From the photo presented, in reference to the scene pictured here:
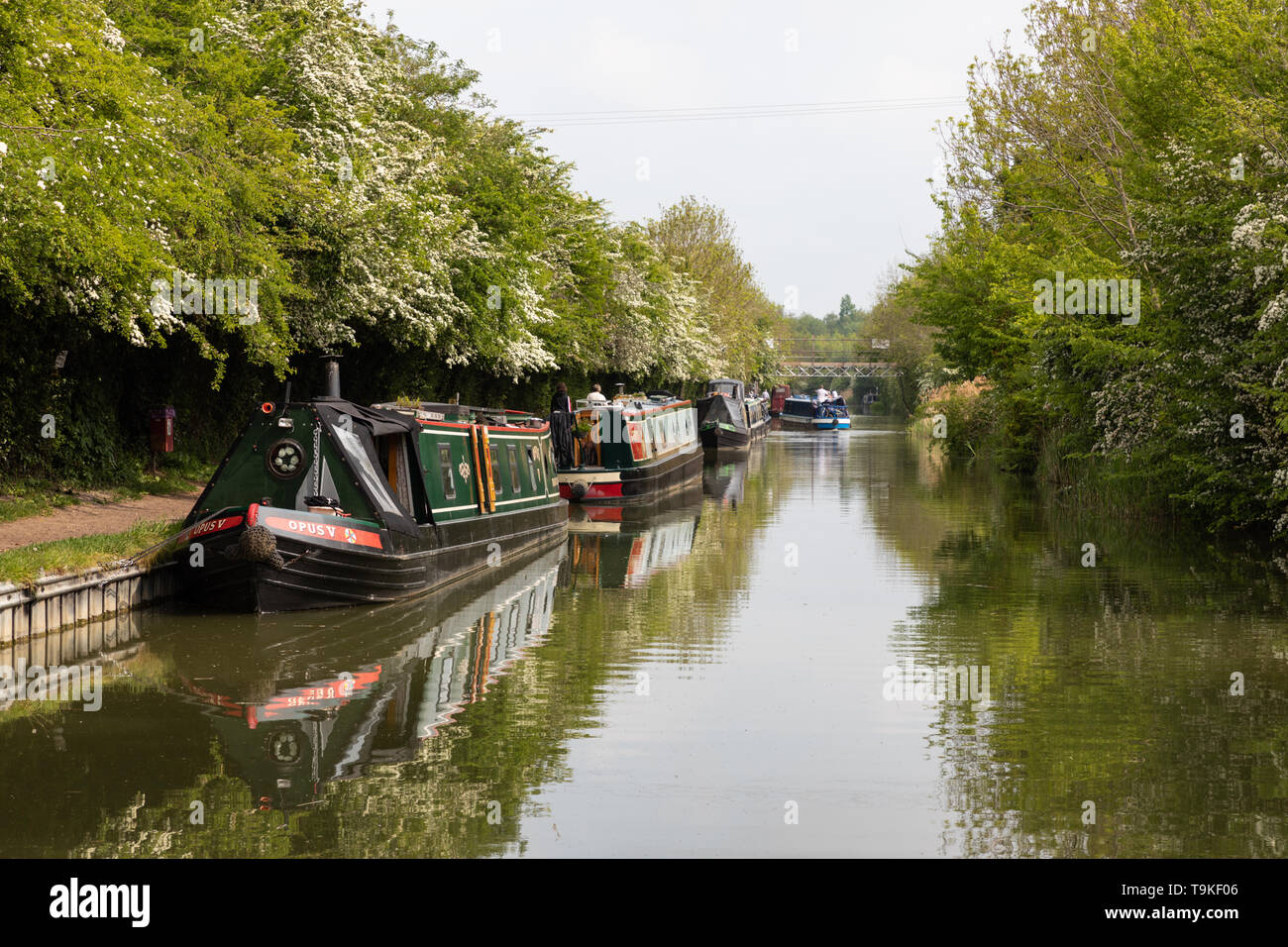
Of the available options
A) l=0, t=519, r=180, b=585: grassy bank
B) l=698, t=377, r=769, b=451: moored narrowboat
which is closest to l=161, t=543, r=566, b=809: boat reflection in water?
l=0, t=519, r=180, b=585: grassy bank

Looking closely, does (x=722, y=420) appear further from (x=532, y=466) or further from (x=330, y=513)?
(x=330, y=513)

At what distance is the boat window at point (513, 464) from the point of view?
64.5 feet

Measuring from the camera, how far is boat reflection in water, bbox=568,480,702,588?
17766 mm

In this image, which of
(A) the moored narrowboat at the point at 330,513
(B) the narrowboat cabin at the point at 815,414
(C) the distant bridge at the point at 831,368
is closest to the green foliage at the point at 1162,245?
(A) the moored narrowboat at the point at 330,513

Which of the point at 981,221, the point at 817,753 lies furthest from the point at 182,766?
the point at 981,221

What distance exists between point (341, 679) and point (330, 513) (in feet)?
10.9

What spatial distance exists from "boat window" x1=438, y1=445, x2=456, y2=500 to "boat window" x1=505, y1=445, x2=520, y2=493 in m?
2.63

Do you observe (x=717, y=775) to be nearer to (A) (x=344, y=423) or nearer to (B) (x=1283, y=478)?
(A) (x=344, y=423)

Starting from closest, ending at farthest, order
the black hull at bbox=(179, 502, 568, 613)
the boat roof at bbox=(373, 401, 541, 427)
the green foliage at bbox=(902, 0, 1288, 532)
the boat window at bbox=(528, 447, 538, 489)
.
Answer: the black hull at bbox=(179, 502, 568, 613)
the green foliage at bbox=(902, 0, 1288, 532)
the boat roof at bbox=(373, 401, 541, 427)
the boat window at bbox=(528, 447, 538, 489)

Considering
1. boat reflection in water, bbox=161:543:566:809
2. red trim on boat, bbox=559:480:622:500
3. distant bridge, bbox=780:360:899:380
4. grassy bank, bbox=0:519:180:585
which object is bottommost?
boat reflection in water, bbox=161:543:566:809

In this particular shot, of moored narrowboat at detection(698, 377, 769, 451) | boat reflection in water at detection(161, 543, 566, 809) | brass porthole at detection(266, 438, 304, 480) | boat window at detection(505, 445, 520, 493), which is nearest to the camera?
boat reflection in water at detection(161, 543, 566, 809)

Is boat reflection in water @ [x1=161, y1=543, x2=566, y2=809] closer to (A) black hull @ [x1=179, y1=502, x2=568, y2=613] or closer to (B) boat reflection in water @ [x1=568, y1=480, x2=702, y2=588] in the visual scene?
(A) black hull @ [x1=179, y1=502, x2=568, y2=613]

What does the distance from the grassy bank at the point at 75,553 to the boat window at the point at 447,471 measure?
331cm

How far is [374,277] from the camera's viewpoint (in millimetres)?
21359
